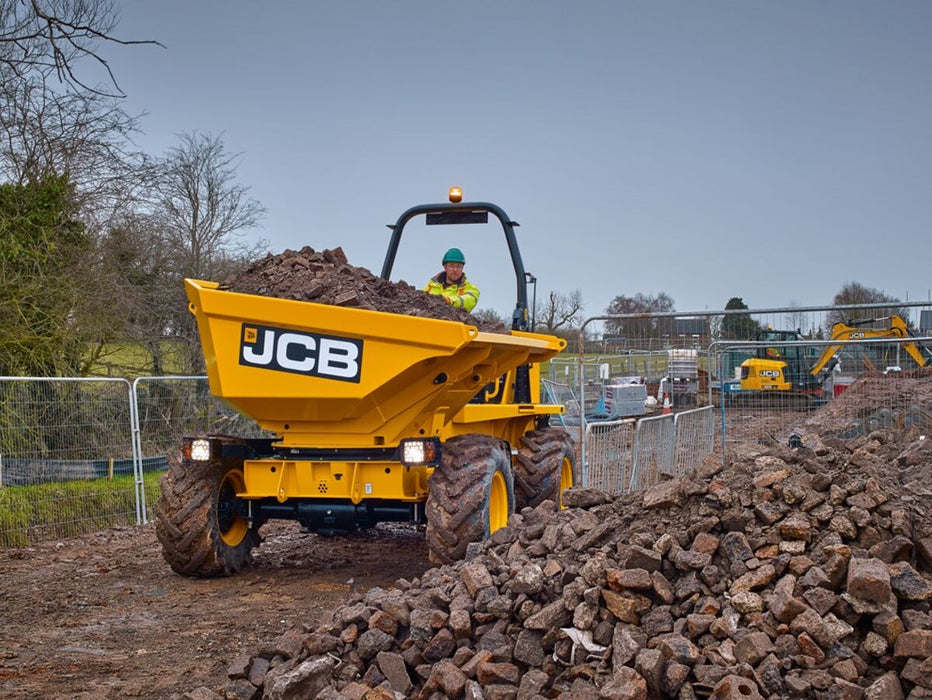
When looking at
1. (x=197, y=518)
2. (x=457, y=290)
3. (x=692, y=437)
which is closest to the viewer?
Result: (x=197, y=518)

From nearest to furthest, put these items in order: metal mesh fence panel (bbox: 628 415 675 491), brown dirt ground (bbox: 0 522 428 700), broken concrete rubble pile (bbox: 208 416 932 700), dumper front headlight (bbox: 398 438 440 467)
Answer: broken concrete rubble pile (bbox: 208 416 932 700)
brown dirt ground (bbox: 0 522 428 700)
dumper front headlight (bbox: 398 438 440 467)
metal mesh fence panel (bbox: 628 415 675 491)

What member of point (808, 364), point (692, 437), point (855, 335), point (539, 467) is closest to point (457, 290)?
point (539, 467)

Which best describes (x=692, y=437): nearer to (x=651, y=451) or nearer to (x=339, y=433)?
(x=651, y=451)

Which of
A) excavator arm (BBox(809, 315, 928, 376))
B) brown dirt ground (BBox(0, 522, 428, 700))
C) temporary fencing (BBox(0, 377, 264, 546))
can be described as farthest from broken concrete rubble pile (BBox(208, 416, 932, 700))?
excavator arm (BBox(809, 315, 928, 376))

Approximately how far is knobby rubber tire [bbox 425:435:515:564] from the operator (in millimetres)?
1481

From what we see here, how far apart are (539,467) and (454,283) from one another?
1.69 metres

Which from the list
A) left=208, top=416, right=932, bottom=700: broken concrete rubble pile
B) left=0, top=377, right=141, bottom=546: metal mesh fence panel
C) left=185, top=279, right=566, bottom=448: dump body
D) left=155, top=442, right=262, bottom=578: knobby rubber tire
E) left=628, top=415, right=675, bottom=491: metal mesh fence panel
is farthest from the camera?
left=628, top=415, right=675, bottom=491: metal mesh fence panel

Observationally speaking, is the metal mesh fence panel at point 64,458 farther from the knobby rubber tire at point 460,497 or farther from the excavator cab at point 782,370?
the excavator cab at point 782,370

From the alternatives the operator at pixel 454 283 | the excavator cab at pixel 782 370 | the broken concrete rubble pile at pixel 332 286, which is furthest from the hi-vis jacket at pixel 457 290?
the excavator cab at pixel 782 370

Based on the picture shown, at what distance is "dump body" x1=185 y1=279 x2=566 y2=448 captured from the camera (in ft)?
19.9

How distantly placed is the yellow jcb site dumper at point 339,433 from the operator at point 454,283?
68cm

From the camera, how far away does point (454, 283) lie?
8.08m

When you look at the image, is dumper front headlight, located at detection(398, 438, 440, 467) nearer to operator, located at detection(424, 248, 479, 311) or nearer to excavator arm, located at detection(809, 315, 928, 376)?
operator, located at detection(424, 248, 479, 311)

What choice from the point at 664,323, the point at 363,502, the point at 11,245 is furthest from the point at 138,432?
the point at 664,323
